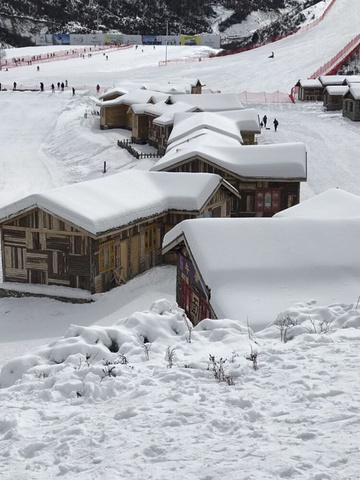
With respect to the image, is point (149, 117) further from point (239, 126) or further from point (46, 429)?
point (46, 429)

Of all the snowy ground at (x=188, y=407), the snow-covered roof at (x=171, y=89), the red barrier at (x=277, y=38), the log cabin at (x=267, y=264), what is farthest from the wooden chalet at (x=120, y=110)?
the red barrier at (x=277, y=38)

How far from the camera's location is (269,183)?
28344 mm

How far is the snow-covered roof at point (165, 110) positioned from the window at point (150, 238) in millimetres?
19384

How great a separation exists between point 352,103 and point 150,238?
36218mm

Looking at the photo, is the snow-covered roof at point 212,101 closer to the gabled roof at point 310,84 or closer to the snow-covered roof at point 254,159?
the snow-covered roof at point 254,159

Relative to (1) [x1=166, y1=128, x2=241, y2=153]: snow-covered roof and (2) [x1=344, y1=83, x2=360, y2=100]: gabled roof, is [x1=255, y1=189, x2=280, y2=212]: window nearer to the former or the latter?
(1) [x1=166, y1=128, x2=241, y2=153]: snow-covered roof

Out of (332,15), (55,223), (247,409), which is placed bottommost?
(55,223)

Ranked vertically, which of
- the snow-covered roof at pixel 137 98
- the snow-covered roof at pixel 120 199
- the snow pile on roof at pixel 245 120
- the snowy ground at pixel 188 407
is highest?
the snow-covered roof at pixel 137 98

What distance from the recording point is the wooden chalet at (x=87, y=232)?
20.6 metres

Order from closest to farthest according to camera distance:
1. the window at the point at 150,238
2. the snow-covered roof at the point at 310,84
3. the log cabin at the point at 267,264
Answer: the log cabin at the point at 267,264 → the window at the point at 150,238 → the snow-covered roof at the point at 310,84

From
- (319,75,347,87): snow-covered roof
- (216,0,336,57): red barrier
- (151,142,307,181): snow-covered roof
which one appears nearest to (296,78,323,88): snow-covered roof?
(319,75,347,87): snow-covered roof

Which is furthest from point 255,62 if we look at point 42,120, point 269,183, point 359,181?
point 269,183

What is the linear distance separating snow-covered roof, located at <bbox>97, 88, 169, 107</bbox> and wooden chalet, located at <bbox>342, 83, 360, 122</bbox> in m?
15.0

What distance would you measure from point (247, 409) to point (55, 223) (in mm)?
14713
